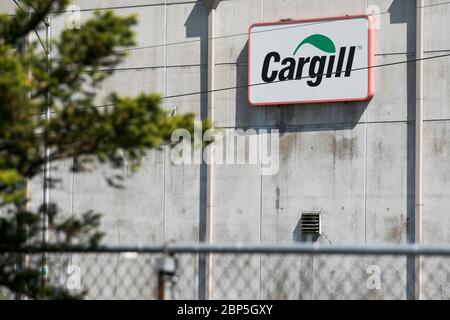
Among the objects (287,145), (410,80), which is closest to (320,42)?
(410,80)

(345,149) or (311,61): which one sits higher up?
(311,61)

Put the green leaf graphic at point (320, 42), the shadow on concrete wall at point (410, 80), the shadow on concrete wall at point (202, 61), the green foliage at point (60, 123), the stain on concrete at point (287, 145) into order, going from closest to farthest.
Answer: the green foliage at point (60, 123)
the shadow on concrete wall at point (410, 80)
the green leaf graphic at point (320, 42)
the stain on concrete at point (287, 145)
the shadow on concrete wall at point (202, 61)

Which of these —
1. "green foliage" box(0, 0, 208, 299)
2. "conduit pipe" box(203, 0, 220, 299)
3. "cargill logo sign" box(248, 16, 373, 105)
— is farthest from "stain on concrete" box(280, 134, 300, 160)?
"green foliage" box(0, 0, 208, 299)

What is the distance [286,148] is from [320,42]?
2.33 meters

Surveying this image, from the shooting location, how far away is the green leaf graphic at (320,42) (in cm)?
2127

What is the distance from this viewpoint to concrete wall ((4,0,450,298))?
67.2ft

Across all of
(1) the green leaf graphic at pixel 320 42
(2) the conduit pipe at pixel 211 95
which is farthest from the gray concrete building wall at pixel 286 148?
(1) the green leaf graphic at pixel 320 42

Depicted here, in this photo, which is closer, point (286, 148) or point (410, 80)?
point (410, 80)

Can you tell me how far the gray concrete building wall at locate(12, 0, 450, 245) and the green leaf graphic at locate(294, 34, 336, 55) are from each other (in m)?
0.54

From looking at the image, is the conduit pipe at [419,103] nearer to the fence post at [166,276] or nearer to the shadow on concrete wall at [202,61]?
the shadow on concrete wall at [202,61]

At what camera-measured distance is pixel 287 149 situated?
21.6 metres

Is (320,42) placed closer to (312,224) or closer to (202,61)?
(202,61)

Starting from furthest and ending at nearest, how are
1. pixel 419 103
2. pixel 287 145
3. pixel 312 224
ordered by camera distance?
pixel 287 145
pixel 312 224
pixel 419 103

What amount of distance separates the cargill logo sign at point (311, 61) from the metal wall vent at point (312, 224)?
A: 7.87ft
